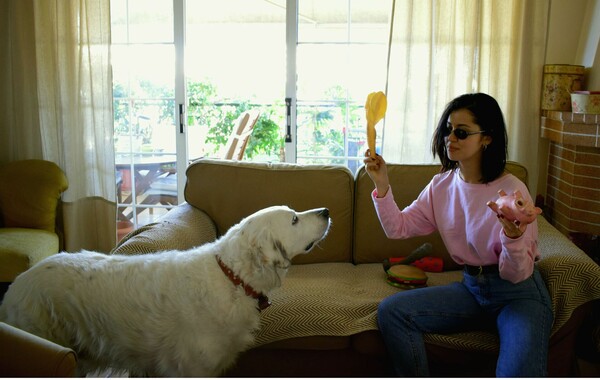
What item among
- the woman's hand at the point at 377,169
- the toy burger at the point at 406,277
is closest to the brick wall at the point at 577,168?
the toy burger at the point at 406,277

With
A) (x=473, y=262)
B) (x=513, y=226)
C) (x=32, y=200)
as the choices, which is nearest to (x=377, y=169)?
(x=473, y=262)

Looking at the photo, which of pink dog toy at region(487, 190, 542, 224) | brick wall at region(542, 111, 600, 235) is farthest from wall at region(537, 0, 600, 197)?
pink dog toy at region(487, 190, 542, 224)

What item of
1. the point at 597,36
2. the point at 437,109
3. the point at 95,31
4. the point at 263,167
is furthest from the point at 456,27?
the point at 95,31

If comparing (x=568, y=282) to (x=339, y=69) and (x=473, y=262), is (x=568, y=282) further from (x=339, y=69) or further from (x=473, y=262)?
(x=339, y=69)

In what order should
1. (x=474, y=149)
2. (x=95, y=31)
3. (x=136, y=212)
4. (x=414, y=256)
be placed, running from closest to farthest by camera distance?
1. (x=474, y=149)
2. (x=414, y=256)
3. (x=95, y=31)
4. (x=136, y=212)

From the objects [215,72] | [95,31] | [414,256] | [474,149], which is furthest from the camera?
[215,72]

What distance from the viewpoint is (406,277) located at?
8.13ft

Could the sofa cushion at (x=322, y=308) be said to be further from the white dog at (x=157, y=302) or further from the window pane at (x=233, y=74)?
the window pane at (x=233, y=74)

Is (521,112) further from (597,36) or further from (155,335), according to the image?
(155,335)

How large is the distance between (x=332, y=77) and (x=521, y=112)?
127cm

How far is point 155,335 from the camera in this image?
1930mm

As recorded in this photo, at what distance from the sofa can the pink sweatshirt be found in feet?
0.95

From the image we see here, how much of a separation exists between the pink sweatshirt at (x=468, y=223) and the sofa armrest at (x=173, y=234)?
882mm

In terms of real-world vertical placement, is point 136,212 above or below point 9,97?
below
